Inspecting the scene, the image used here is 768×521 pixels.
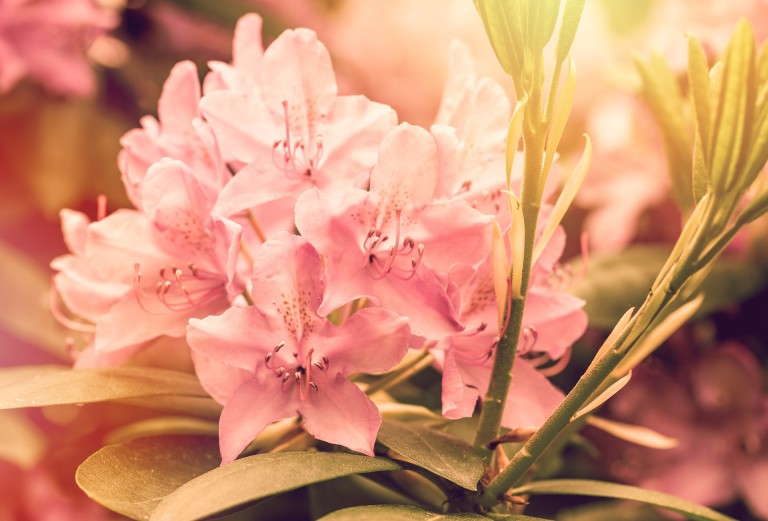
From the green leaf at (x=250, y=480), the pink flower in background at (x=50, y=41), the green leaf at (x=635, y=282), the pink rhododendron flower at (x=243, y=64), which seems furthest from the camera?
the pink flower in background at (x=50, y=41)

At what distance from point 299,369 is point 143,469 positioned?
112 mm

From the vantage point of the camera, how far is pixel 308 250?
51 centimetres

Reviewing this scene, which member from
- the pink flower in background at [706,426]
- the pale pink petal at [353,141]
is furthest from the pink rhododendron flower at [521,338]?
the pink flower in background at [706,426]

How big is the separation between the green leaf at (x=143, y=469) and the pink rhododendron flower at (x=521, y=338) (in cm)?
17

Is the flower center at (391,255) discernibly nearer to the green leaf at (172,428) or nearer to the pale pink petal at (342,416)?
the pale pink petal at (342,416)

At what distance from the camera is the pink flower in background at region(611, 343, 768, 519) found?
936 mm

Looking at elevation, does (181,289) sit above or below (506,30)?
below

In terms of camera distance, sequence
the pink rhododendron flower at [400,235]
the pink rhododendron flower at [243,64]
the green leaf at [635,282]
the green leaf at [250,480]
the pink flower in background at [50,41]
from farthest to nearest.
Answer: the pink flower in background at [50,41], the green leaf at [635,282], the pink rhododendron flower at [243,64], the pink rhododendron flower at [400,235], the green leaf at [250,480]

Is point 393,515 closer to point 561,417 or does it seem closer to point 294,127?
point 561,417

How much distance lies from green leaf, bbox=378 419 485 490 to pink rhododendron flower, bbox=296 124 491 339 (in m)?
0.07

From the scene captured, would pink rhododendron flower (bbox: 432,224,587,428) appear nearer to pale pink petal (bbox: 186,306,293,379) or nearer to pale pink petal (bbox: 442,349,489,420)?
pale pink petal (bbox: 442,349,489,420)

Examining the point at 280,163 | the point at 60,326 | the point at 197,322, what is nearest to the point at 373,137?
Answer: the point at 280,163

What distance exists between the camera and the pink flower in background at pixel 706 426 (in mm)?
936

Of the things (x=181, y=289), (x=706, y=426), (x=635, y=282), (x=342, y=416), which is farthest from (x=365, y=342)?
(x=706, y=426)
